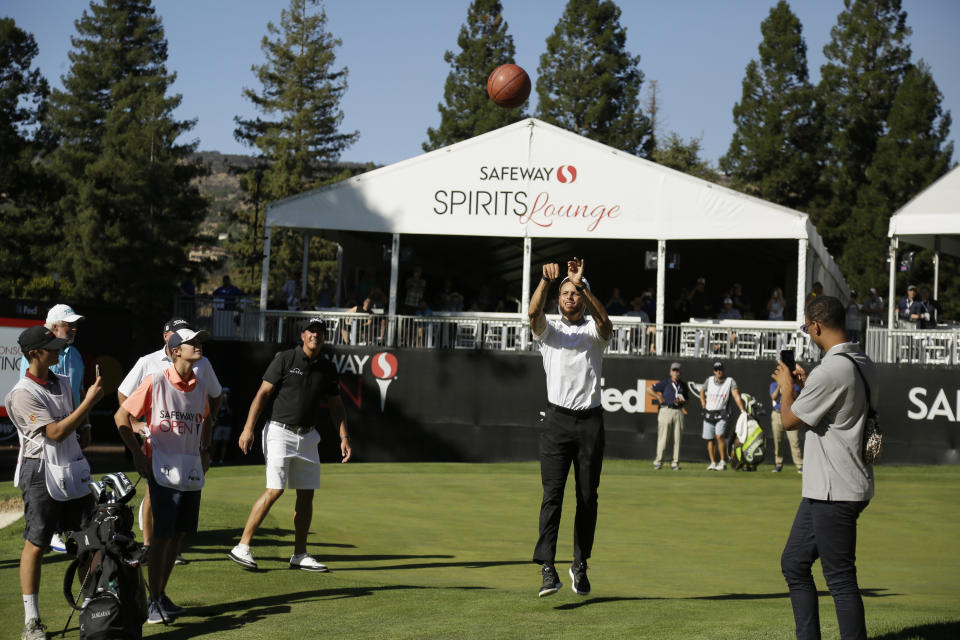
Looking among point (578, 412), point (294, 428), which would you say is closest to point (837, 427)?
point (578, 412)

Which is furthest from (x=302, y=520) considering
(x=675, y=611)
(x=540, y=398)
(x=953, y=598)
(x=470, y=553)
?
(x=540, y=398)

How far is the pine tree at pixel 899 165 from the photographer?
4953 centimetres

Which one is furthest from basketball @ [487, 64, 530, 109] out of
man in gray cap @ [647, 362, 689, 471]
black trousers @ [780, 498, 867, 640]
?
black trousers @ [780, 498, 867, 640]

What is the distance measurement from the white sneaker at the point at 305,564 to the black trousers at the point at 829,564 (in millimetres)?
4606

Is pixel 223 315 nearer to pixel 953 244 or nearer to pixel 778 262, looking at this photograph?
pixel 778 262

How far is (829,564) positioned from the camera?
591 cm

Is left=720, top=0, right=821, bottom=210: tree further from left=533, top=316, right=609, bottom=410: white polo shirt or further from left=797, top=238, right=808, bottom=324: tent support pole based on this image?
left=533, top=316, right=609, bottom=410: white polo shirt

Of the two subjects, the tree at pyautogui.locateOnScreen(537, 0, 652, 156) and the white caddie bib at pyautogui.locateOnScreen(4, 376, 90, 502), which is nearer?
the white caddie bib at pyautogui.locateOnScreen(4, 376, 90, 502)

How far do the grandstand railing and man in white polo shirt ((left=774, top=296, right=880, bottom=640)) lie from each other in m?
17.0

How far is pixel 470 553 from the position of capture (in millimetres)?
10883

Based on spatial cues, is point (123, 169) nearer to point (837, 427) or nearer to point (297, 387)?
point (297, 387)

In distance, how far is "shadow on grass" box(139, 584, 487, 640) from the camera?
7.32 meters

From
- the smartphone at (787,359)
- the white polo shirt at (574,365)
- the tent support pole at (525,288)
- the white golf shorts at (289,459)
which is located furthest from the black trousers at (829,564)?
the tent support pole at (525,288)

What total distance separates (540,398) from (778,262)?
35.1 feet
